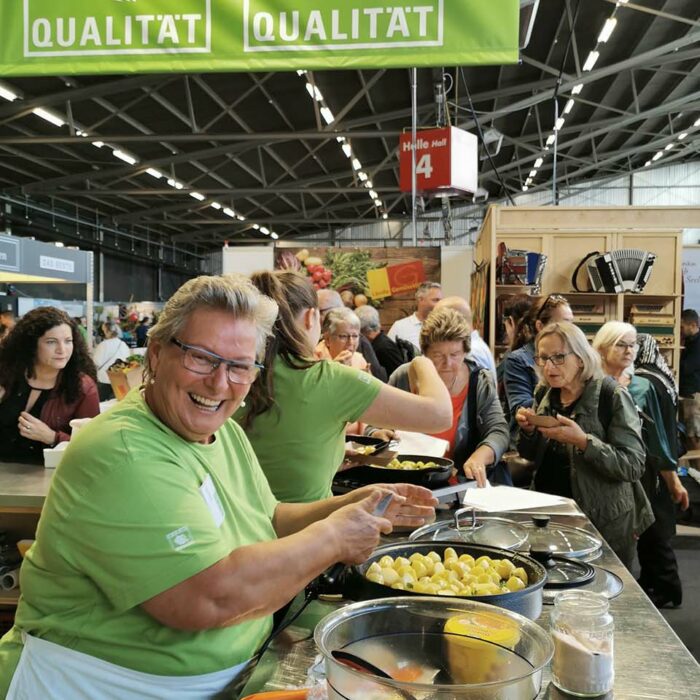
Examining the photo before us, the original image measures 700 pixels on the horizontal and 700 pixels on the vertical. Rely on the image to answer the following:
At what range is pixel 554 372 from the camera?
301cm

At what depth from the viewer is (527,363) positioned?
431cm

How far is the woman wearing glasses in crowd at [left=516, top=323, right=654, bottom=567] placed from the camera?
9.20 feet

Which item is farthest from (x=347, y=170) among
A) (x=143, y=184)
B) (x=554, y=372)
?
(x=554, y=372)

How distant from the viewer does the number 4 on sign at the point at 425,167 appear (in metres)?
6.57

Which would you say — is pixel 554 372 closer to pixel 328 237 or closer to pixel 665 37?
pixel 665 37

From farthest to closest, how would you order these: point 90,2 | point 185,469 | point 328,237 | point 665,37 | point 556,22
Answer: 1. point 328,237
2. point 665,37
3. point 556,22
4. point 90,2
5. point 185,469

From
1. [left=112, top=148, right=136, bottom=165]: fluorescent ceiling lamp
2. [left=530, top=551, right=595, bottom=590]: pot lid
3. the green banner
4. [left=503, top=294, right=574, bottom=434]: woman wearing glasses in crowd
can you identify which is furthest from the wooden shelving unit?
[left=112, top=148, right=136, bottom=165]: fluorescent ceiling lamp

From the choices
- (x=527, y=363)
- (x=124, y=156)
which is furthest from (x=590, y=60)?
(x=124, y=156)

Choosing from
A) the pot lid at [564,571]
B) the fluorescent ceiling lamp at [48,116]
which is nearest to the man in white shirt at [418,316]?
the pot lid at [564,571]

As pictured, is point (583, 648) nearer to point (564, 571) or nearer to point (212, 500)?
point (564, 571)

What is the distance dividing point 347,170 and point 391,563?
1575 centimetres

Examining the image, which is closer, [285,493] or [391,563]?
[391,563]

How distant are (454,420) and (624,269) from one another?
417 cm

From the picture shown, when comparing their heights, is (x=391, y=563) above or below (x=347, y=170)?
below
